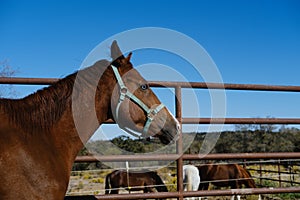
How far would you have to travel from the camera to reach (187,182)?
9.23 metres

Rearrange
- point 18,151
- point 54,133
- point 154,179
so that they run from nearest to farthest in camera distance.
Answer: point 18,151, point 54,133, point 154,179

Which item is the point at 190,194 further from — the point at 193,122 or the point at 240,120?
the point at 240,120

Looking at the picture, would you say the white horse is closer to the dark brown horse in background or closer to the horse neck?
the dark brown horse in background

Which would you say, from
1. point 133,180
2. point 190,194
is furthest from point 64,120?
point 133,180

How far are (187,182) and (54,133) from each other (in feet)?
24.1

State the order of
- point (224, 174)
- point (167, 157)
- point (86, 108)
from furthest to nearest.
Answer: point (224, 174) → point (167, 157) → point (86, 108)

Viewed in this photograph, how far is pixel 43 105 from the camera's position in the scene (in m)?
2.43

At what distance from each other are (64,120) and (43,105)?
0.61 feet

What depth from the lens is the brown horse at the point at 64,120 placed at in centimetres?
212

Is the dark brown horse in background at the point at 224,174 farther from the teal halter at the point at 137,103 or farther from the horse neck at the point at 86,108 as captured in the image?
the horse neck at the point at 86,108

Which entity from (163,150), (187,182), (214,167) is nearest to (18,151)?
(163,150)

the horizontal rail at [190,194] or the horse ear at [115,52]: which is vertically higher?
the horse ear at [115,52]

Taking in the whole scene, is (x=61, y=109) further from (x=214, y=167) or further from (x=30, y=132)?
(x=214, y=167)

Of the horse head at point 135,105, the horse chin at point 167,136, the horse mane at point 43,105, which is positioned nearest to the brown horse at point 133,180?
the horse chin at point 167,136
